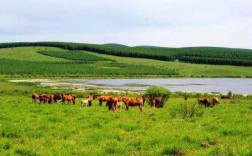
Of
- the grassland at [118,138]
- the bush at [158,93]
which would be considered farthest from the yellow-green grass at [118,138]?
the bush at [158,93]

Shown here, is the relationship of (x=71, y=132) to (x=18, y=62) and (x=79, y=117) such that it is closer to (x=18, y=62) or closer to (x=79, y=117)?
(x=79, y=117)

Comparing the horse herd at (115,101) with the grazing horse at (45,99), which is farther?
the grazing horse at (45,99)

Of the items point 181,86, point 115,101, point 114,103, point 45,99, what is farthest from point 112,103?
point 181,86

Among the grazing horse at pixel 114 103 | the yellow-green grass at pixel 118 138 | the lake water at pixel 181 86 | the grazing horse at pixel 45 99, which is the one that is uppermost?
the yellow-green grass at pixel 118 138

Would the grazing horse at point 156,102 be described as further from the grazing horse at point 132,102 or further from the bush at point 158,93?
the grazing horse at point 132,102

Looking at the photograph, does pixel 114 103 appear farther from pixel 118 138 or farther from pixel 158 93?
pixel 118 138

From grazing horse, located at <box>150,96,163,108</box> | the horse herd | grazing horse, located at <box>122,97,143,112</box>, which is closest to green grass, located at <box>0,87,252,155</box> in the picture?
the horse herd

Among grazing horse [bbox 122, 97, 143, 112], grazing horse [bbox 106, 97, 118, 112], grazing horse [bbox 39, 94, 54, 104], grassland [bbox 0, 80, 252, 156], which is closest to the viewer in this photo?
grassland [bbox 0, 80, 252, 156]

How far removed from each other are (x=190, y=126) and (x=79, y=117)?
6.63 meters

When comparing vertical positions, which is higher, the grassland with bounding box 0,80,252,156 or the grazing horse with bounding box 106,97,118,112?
the grassland with bounding box 0,80,252,156

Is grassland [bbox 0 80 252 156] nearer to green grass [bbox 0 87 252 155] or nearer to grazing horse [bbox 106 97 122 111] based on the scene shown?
green grass [bbox 0 87 252 155]

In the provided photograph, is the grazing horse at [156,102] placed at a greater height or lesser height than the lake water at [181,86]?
greater

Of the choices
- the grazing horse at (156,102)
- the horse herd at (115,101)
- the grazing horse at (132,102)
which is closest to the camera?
the horse herd at (115,101)

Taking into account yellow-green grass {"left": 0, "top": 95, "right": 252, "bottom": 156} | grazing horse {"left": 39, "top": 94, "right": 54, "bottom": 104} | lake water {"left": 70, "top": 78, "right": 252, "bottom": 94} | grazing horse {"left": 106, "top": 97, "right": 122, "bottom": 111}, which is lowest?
lake water {"left": 70, "top": 78, "right": 252, "bottom": 94}
